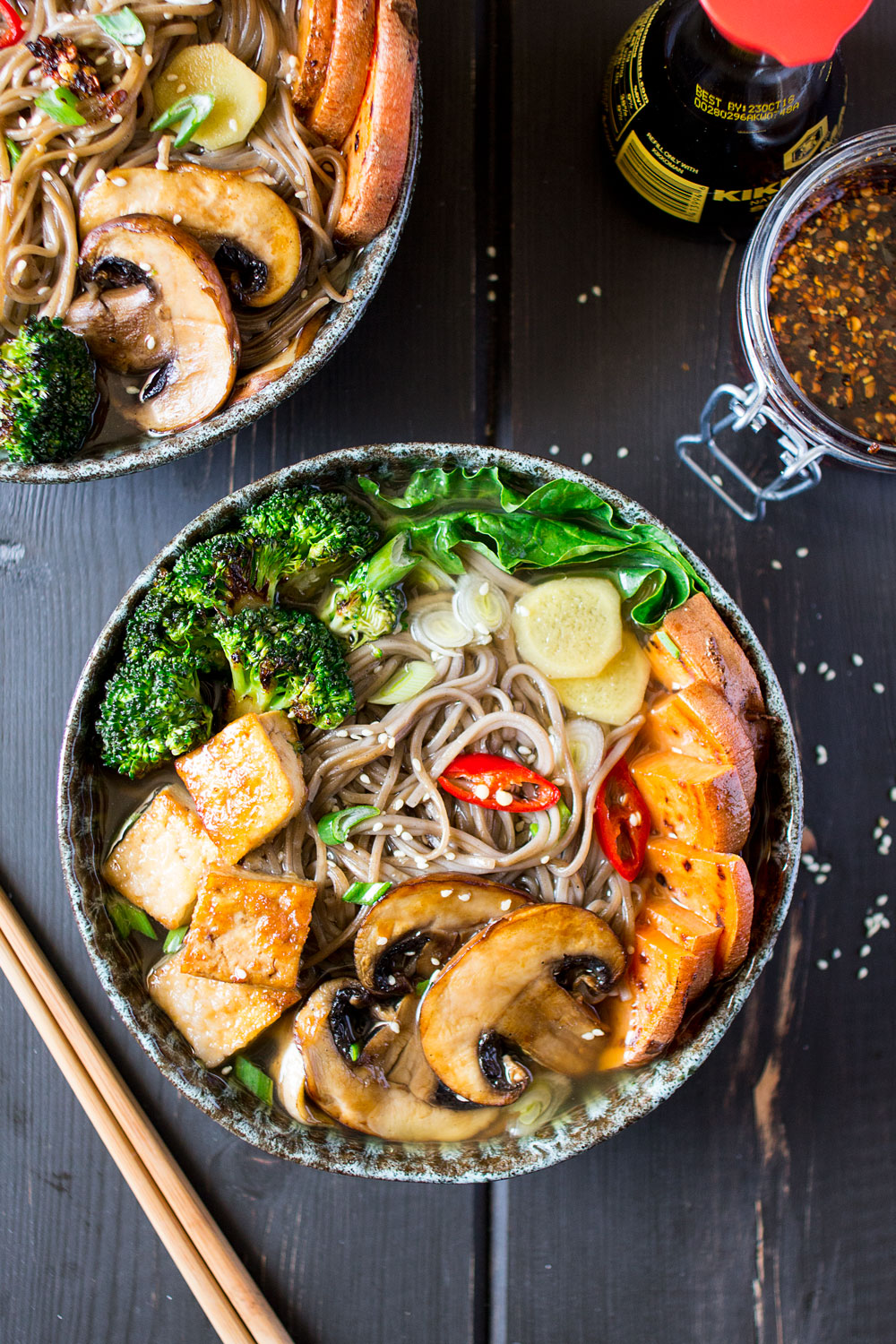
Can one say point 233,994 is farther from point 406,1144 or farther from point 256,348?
point 256,348

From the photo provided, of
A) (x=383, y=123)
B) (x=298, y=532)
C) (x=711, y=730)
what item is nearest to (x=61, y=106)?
(x=383, y=123)

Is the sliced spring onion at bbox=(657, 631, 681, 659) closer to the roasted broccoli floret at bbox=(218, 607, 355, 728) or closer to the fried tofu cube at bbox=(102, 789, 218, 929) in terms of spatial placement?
the roasted broccoli floret at bbox=(218, 607, 355, 728)

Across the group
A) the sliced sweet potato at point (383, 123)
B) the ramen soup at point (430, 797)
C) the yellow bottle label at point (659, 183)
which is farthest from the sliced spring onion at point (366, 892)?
the yellow bottle label at point (659, 183)

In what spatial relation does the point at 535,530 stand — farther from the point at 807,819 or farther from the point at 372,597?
the point at 807,819

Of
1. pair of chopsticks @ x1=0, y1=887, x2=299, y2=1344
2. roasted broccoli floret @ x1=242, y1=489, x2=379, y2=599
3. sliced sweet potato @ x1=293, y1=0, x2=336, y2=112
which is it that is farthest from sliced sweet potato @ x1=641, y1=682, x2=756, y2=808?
pair of chopsticks @ x1=0, y1=887, x2=299, y2=1344

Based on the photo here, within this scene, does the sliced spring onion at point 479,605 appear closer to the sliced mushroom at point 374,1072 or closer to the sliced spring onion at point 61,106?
the sliced mushroom at point 374,1072

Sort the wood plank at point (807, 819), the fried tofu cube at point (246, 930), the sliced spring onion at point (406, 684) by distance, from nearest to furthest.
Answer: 1. the fried tofu cube at point (246, 930)
2. the sliced spring onion at point (406, 684)
3. the wood plank at point (807, 819)

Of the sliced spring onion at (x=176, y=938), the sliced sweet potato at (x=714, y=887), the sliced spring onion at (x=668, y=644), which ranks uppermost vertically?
the sliced spring onion at (x=668, y=644)
